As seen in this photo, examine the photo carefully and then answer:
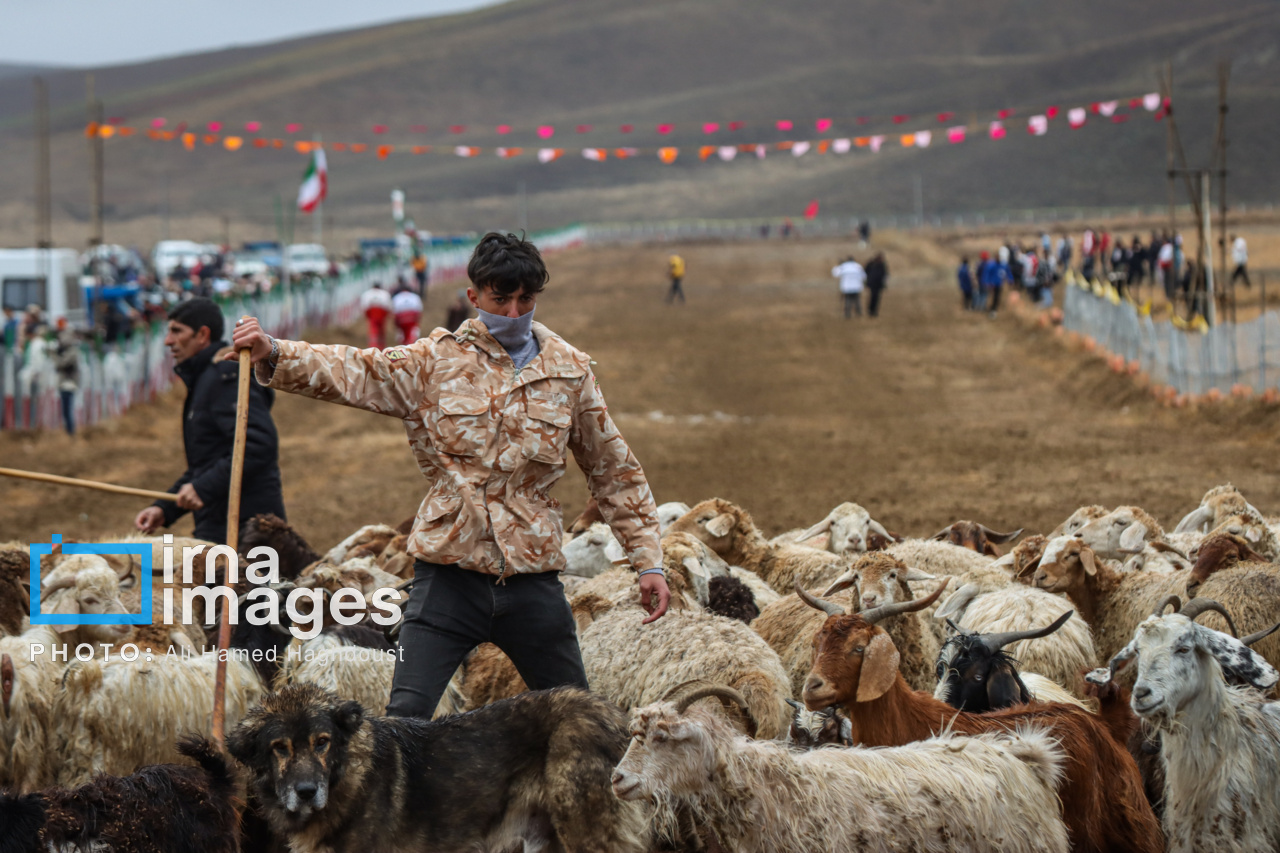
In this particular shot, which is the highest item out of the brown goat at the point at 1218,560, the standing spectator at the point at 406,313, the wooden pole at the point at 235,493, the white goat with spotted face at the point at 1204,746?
the standing spectator at the point at 406,313

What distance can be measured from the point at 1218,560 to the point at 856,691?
2575 millimetres

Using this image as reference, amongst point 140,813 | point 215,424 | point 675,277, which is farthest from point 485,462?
point 675,277

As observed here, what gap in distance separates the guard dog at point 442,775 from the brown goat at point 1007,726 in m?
0.90

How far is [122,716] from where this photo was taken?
477cm

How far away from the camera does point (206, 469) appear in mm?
6164

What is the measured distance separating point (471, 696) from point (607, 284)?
36583 millimetres

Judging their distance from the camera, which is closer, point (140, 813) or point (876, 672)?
point (140, 813)

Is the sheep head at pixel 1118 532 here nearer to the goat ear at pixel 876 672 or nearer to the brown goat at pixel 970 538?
the brown goat at pixel 970 538

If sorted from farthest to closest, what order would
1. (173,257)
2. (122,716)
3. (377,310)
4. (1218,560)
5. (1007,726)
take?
(173,257)
(377,310)
(1218,560)
(122,716)
(1007,726)

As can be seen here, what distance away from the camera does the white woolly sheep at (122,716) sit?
187 inches

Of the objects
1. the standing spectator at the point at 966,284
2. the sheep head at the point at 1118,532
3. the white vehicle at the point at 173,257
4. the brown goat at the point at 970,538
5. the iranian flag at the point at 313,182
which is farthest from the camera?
the white vehicle at the point at 173,257

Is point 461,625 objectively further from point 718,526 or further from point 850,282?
point 850,282

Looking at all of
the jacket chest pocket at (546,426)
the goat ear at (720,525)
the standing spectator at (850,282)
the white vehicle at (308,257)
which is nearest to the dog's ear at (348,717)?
the jacket chest pocket at (546,426)

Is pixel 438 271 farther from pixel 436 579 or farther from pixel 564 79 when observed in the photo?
pixel 564 79
